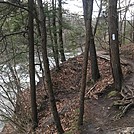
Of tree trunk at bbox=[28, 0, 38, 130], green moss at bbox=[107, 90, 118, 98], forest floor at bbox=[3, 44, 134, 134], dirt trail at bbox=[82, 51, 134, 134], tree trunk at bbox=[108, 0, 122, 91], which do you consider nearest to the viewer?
dirt trail at bbox=[82, 51, 134, 134]

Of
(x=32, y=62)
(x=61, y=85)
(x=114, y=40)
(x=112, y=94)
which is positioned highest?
(x=114, y=40)

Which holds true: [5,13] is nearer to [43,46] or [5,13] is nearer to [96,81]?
[43,46]

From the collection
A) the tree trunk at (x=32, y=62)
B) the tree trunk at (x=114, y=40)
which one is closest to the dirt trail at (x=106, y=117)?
the tree trunk at (x=114, y=40)

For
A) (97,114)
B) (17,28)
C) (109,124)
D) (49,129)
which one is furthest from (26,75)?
(109,124)

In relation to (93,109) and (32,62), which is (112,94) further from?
(32,62)

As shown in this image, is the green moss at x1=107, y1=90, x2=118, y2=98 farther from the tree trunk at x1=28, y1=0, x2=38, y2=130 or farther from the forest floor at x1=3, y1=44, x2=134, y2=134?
the tree trunk at x1=28, y1=0, x2=38, y2=130

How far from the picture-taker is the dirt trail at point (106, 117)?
279 inches

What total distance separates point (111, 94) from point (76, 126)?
2192 mm

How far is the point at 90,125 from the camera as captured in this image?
25.2ft

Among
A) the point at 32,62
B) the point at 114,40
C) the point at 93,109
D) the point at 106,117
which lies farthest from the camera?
the point at 114,40

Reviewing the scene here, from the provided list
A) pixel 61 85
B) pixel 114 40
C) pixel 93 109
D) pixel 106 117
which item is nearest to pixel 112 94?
pixel 93 109

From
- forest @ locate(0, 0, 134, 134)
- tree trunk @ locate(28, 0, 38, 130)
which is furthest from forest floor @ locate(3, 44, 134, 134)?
tree trunk @ locate(28, 0, 38, 130)

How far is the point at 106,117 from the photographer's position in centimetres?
801

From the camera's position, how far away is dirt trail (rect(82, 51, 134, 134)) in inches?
279
